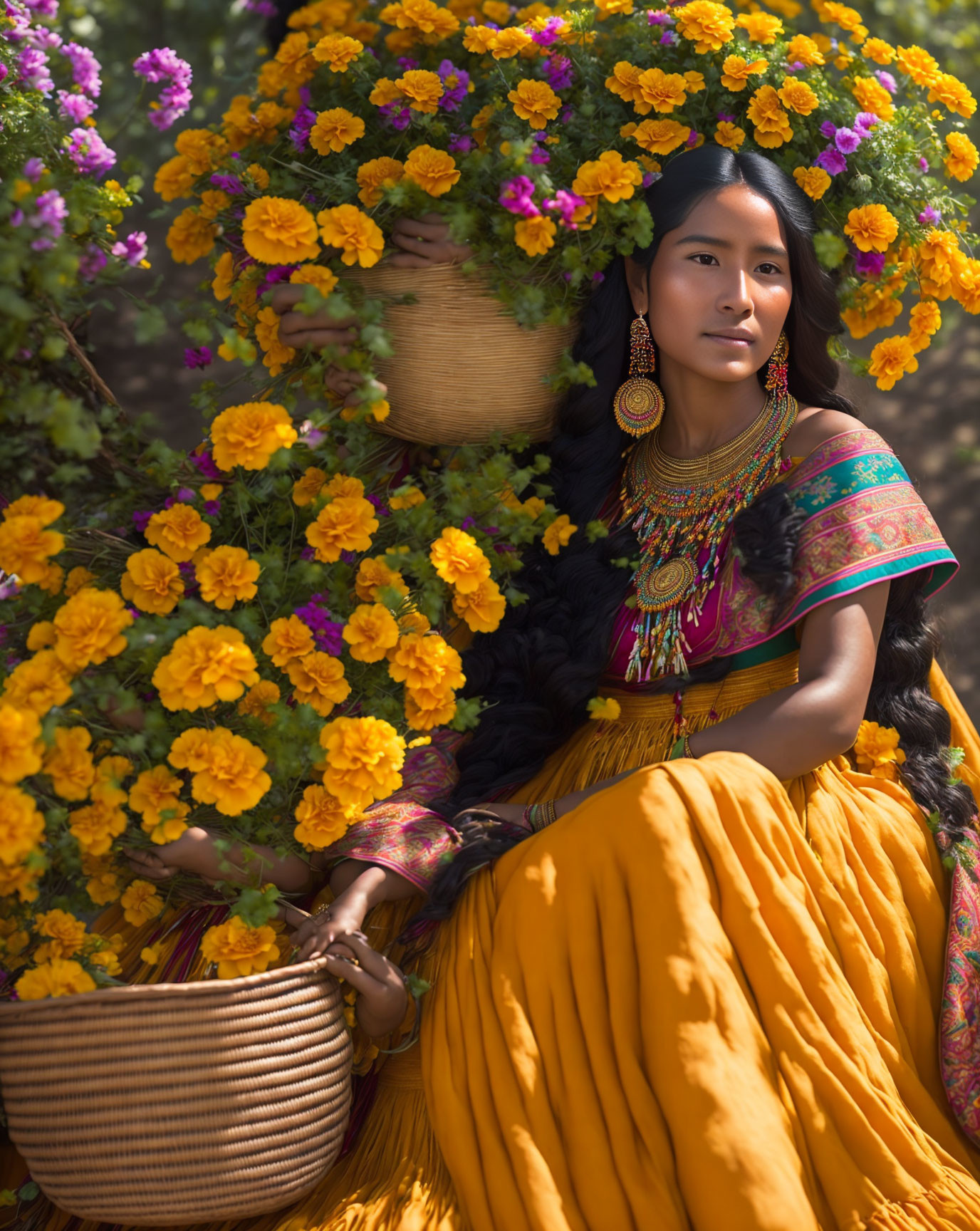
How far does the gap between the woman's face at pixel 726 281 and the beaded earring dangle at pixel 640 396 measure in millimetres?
134

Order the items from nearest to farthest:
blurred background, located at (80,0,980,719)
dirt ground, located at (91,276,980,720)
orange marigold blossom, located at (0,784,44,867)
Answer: orange marigold blossom, located at (0,784,44,867) → blurred background, located at (80,0,980,719) → dirt ground, located at (91,276,980,720)

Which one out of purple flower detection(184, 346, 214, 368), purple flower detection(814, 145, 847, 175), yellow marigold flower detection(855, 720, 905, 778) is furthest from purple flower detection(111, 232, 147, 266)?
yellow marigold flower detection(855, 720, 905, 778)

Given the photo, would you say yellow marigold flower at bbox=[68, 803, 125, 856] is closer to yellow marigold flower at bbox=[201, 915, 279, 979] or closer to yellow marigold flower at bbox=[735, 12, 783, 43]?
yellow marigold flower at bbox=[201, 915, 279, 979]

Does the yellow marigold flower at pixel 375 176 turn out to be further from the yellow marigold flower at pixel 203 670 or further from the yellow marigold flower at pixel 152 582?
the yellow marigold flower at pixel 203 670

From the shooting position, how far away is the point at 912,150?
2.84m

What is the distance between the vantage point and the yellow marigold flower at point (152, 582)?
220cm

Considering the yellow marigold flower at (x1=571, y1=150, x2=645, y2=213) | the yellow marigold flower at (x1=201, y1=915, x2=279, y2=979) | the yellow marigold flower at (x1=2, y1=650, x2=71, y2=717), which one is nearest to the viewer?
the yellow marigold flower at (x1=2, y1=650, x2=71, y2=717)

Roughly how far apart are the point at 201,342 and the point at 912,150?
1626mm

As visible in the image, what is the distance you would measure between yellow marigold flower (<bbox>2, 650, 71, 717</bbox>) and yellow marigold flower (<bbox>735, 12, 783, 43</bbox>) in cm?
195

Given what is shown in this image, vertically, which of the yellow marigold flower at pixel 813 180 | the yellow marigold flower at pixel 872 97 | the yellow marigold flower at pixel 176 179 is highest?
the yellow marigold flower at pixel 872 97

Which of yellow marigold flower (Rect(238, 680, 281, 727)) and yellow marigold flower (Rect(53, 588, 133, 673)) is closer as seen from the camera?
yellow marigold flower (Rect(53, 588, 133, 673))

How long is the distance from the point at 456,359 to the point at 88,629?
0.92 m

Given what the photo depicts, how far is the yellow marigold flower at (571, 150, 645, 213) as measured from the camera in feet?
8.12

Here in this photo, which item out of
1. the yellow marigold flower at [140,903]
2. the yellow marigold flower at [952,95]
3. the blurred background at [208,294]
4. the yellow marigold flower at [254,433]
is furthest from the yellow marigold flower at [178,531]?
the blurred background at [208,294]
